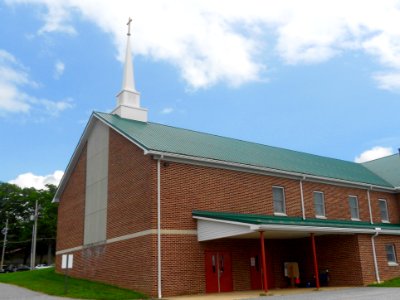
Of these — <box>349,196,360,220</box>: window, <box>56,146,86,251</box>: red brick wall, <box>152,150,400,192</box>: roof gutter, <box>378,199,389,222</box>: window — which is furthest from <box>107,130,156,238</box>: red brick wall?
<box>378,199,389,222</box>: window

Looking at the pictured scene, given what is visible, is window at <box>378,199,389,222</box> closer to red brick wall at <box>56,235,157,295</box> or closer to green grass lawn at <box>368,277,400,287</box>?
green grass lawn at <box>368,277,400,287</box>

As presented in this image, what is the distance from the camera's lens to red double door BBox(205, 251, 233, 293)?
21.6m

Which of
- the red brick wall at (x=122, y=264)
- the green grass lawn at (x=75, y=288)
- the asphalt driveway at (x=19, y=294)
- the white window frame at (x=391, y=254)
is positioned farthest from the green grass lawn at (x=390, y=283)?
the asphalt driveway at (x=19, y=294)

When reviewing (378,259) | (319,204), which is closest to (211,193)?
(319,204)

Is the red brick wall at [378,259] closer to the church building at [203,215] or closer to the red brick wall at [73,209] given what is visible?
the church building at [203,215]

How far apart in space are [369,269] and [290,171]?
21.5 feet

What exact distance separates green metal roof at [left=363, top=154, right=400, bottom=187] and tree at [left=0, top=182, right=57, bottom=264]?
51.0 metres

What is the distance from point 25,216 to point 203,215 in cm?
6333

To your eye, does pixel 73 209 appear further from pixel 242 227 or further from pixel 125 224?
pixel 242 227

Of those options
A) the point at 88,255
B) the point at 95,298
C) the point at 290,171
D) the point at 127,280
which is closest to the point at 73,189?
the point at 88,255

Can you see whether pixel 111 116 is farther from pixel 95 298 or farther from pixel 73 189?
pixel 95 298

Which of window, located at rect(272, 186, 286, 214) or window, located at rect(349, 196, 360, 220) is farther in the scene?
window, located at rect(349, 196, 360, 220)

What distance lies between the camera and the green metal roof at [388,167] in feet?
115

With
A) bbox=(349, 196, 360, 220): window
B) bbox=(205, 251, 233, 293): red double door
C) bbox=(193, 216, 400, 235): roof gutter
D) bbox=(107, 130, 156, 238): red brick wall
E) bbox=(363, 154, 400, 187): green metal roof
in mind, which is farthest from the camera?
bbox=(363, 154, 400, 187): green metal roof
